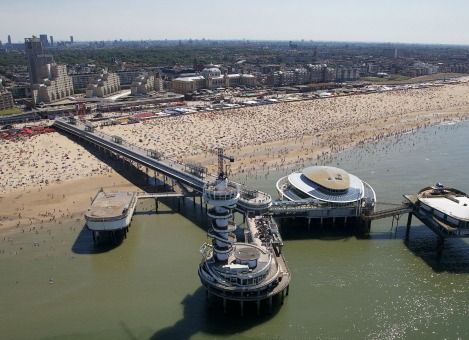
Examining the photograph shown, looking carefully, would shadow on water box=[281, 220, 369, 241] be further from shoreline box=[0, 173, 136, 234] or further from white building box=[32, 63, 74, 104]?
white building box=[32, 63, 74, 104]

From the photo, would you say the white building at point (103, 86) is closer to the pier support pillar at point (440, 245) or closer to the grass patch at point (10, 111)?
the grass patch at point (10, 111)

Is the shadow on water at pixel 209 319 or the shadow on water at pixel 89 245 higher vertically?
the shadow on water at pixel 89 245

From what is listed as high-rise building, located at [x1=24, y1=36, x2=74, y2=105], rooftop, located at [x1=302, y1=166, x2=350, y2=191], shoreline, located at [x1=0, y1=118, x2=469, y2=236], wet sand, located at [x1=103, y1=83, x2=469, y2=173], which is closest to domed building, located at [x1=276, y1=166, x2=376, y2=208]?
rooftop, located at [x1=302, y1=166, x2=350, y2=191]

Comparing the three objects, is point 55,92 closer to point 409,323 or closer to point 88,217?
point 88,217

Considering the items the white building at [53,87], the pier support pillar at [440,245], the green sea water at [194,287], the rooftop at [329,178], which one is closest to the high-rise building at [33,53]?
the white building at [53,87]

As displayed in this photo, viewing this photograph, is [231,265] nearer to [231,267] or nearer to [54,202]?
[231,267]

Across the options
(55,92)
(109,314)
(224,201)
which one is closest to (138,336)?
(109,314)
